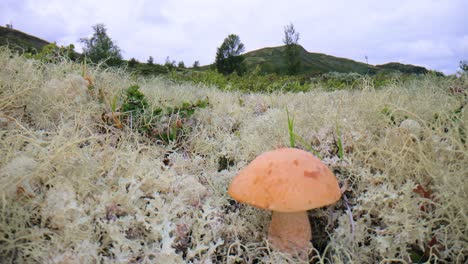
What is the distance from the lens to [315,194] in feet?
5.01

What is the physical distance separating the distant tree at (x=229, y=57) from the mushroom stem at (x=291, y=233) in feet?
52.9

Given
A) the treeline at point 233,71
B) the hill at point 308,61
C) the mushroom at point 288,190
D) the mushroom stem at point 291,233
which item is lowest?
the mushroom stem at point 291,233

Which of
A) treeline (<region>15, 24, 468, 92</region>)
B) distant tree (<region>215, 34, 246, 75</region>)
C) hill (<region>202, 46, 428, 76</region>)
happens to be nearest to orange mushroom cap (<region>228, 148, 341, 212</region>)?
treeline (<region>15, 24, 468, 92</region>)

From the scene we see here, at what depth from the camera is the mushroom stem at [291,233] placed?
1.75 meters

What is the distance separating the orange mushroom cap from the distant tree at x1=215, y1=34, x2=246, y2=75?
16.2 meters

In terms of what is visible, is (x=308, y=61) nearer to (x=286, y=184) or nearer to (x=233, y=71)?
(x=233, y=71)

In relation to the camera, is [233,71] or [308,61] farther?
[308,61]

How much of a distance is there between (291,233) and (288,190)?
349mm

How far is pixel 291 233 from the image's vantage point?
1.75m

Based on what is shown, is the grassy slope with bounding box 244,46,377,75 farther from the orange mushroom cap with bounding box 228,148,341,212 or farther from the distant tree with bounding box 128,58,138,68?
the orange mushroom cap with bounding box 228,148,341,212

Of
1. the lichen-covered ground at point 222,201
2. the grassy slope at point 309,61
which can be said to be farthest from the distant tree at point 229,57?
the grassy slope at point 309,61

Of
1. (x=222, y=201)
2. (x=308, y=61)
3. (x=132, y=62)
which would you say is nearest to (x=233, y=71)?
(x=132, y=62)

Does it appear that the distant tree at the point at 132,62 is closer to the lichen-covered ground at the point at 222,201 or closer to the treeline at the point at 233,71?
the treeline at the point at 233,71

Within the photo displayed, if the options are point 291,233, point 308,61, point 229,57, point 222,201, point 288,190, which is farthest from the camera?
point 308,61
